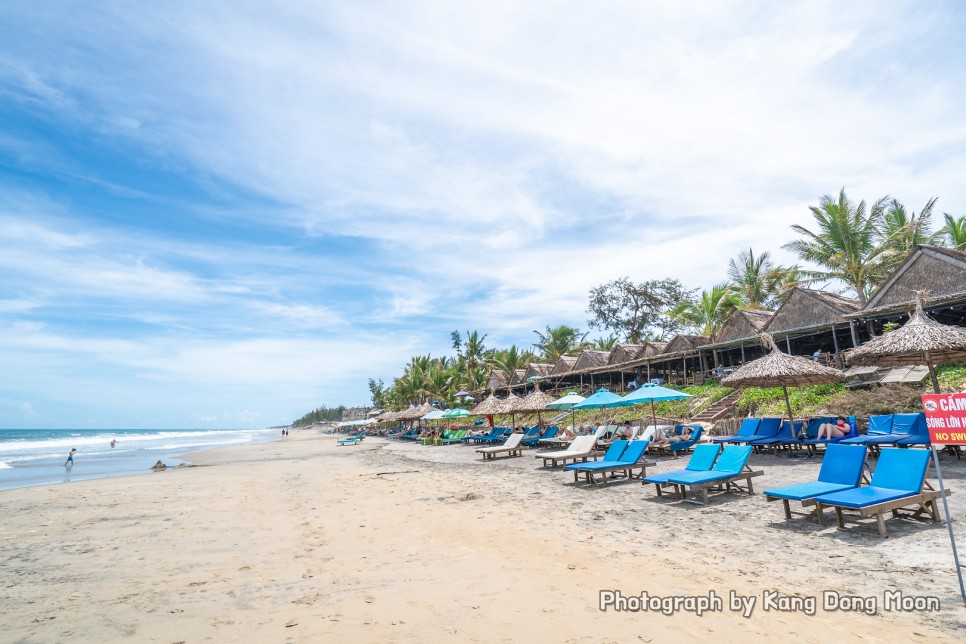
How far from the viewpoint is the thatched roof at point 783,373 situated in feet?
37.7

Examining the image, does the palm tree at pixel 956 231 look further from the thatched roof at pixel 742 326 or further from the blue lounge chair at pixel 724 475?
the blue lounge chair at pixel 724 475

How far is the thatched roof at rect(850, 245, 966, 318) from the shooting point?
15773 mm

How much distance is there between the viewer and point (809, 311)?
2050cm

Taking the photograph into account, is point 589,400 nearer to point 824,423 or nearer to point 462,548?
point 824,423

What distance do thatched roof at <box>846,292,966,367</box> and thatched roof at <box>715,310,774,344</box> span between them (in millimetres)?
13247

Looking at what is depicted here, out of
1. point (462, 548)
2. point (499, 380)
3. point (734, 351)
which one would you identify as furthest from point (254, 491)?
point (499, 380)

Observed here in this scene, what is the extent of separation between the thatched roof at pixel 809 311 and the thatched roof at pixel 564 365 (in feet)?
48.7

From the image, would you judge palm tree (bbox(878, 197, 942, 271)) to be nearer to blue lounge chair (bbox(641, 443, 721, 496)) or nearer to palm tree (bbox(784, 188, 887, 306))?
palm tree (bbox(784, 188, 887, 306))

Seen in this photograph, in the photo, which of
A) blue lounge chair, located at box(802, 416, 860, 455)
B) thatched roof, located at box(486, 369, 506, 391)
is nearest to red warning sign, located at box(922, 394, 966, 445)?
blue lounge chair, located at box(802, 416, 860, 455)

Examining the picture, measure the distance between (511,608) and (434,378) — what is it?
37.6 meters

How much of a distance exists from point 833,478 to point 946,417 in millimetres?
3074

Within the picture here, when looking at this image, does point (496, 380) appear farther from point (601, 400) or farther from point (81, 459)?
point (81, 459)

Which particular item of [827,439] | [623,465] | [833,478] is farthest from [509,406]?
[833,478]

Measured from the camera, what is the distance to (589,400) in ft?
51.3
